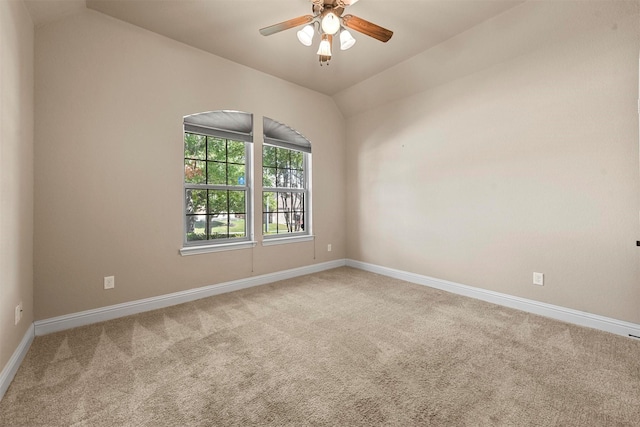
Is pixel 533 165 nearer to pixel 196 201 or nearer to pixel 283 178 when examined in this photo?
pixel 283 178

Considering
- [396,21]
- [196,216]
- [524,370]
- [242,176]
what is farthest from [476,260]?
[196,216]

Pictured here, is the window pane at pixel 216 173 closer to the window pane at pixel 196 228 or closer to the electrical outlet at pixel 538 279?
the window pane at pixel 196 228

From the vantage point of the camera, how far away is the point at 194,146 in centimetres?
339

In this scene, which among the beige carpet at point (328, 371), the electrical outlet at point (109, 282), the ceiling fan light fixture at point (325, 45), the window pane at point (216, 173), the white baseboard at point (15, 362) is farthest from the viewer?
the window pane at point (216, 173)

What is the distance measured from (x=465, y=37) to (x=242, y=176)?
3.02 m

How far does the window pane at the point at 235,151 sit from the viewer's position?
3670 millimetres

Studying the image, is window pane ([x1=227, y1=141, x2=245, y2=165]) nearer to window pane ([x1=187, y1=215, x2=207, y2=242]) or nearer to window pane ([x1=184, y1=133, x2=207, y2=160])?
window pane ([x1=184, y1=133, x2=207, y2=160])

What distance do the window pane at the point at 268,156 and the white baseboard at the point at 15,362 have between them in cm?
286

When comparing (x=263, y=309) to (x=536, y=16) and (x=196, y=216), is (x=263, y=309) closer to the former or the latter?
(x=196, y=216)

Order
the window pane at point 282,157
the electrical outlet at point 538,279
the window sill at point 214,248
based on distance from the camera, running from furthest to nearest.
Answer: the window pane at point 282,157 < the window sill at point 214,248 < the electrical outlet at point 538,279

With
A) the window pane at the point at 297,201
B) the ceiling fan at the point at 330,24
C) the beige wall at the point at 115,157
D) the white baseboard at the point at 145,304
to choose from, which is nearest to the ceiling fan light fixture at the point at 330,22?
the ceiling fan at the point at 330,24

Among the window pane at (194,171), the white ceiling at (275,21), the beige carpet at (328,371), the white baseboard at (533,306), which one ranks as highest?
the white ceiling at (275,21)

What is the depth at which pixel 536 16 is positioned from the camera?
2564mm

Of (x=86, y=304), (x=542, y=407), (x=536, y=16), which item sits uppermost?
(x=536, y=16)
